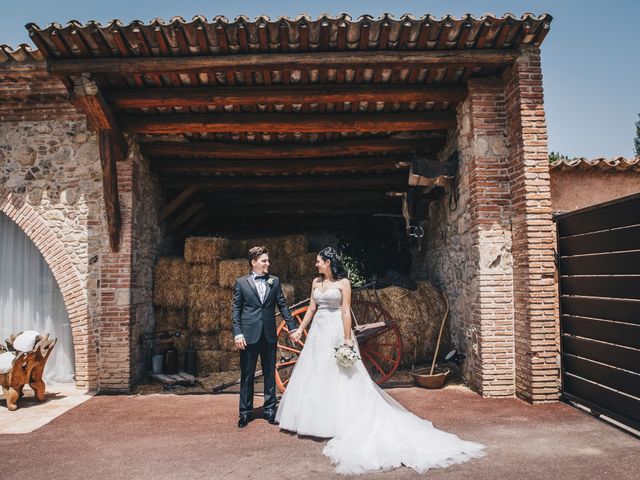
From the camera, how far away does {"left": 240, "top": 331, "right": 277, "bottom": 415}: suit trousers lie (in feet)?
15.8

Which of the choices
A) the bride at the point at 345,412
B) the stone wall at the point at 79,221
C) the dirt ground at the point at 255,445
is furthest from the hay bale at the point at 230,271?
the bride at the point at 345,412

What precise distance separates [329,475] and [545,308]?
3.27 metres

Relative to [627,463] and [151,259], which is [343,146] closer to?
[151,259]

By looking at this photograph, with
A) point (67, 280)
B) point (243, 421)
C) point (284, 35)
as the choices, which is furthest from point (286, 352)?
point (284, 35)

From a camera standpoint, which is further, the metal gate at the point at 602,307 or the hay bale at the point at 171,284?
the hay bale at the point at 171,284

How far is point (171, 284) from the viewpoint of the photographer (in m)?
7.54

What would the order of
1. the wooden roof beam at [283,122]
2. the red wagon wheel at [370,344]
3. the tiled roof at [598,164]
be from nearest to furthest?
1. the red wagon wheel at [370,344]
2. the wooden roof beam at [283,122]
3. the tiled roof at [598,164]

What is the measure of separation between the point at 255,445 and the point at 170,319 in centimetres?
397

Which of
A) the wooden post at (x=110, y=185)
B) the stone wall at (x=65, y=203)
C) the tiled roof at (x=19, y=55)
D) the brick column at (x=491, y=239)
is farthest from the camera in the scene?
the stone wall at (x=65, y=203)

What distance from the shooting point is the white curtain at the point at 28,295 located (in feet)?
23.1

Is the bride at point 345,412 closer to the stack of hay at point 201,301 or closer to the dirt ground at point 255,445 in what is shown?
the dirt ground at point 255,445

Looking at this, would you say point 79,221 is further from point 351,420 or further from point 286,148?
point 351,420

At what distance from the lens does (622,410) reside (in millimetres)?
4441

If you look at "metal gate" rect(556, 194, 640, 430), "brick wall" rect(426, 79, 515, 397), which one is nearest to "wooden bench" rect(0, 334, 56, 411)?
"brick wall" rect(426, 79, 515, 397)
